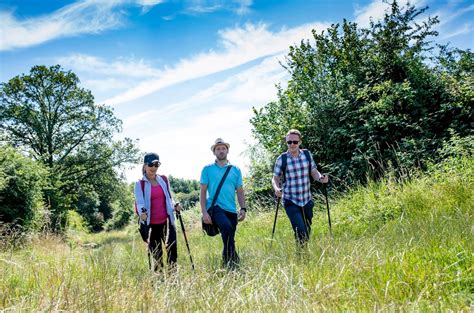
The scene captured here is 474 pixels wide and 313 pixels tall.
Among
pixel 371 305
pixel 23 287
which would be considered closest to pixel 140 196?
pixel 23 287

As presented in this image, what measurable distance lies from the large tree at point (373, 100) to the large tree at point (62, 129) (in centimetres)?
1586

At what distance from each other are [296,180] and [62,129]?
2452 centimetres

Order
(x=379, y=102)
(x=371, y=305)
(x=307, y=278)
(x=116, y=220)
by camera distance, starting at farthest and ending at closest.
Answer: (x=116, y=220)
(x=379, y=102)
(x=307, y=278)
(x=371, y=305)

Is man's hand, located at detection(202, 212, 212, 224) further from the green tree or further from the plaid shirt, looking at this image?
the green tree

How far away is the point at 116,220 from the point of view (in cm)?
4612

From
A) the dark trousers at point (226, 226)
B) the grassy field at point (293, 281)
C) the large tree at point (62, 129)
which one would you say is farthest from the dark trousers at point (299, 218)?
the large tree at point (62, 129)

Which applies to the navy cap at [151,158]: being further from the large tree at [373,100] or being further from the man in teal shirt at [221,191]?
the large tree at [373,100]

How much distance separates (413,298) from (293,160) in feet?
10.2

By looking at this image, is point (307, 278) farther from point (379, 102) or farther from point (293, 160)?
point (379, 102)

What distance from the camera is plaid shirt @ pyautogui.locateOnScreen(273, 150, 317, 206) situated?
18.9 feet

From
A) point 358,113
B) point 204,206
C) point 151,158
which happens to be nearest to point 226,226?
point 204,206

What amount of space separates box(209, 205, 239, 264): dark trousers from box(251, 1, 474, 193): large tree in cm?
531

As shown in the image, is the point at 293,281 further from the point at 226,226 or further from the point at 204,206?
the point at 204,206

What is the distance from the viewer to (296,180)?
19.0 ft
